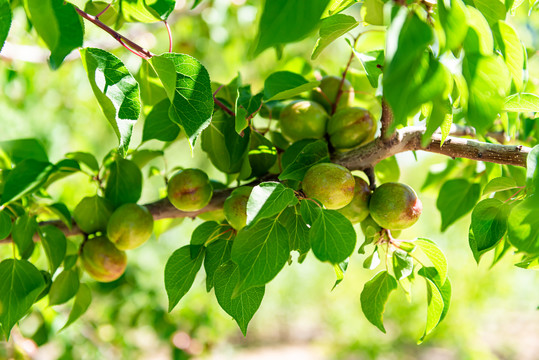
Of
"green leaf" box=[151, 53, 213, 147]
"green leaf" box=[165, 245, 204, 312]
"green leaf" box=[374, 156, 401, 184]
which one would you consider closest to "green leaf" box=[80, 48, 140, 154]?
"green leaf" box=[151, 53, 213, 147]

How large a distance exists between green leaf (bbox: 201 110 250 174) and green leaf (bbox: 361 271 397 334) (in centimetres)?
18

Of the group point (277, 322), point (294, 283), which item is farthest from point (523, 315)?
point (277, 322)

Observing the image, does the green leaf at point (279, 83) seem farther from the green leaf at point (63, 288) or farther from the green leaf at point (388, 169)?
the green leaf at point (63, 288)

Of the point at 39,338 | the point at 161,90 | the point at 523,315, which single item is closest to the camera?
the point at 161,90

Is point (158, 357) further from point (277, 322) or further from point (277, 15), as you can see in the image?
point (277, 15)

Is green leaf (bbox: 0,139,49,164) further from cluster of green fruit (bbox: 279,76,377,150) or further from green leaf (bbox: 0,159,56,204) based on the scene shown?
cluster of green fruit (bbox: 279,76,377,150)

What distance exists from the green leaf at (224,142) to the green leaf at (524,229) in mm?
253

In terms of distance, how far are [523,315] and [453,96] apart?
4.28 metres

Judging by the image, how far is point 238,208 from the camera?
40 cm

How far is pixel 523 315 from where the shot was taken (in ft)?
12.6

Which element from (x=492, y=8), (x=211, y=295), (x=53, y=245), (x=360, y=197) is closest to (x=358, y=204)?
(x=360, y=197)

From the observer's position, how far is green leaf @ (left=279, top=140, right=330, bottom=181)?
0.40 meters

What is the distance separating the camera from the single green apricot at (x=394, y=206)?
1.36ft

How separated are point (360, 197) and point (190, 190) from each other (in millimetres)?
178
